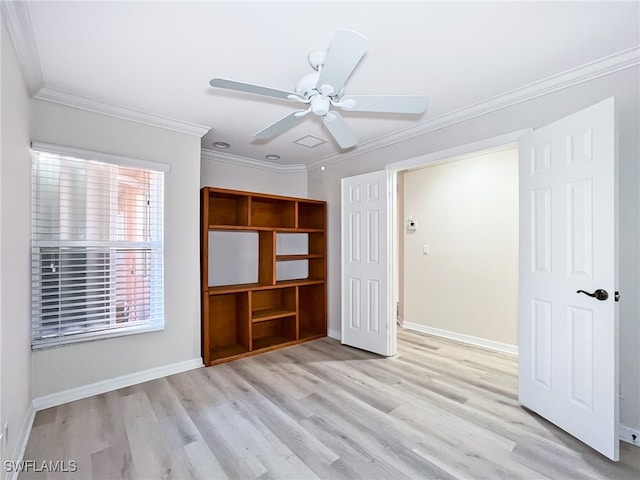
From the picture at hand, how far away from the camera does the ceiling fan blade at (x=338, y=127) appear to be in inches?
80.0

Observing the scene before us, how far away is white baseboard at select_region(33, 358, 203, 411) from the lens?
92.6 inches

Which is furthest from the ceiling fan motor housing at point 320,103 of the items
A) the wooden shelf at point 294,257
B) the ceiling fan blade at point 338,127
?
the wooden shelf at point 294,257

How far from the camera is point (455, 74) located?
2.21 meters

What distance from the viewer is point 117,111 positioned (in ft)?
8.64

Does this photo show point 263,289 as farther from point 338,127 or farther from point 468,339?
point 468,339

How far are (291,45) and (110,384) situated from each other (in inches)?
116

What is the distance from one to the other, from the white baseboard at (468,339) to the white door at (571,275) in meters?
1.32

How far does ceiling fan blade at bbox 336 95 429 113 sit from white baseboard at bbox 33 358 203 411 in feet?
8.98

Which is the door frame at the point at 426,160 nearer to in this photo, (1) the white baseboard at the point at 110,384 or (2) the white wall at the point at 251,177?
(2) the white wall at the point at 251,177

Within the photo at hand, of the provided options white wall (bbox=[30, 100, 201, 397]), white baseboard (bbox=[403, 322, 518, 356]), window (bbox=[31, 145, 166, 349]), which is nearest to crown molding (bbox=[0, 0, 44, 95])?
white wall (bbox=[30, 100, 201, 397])

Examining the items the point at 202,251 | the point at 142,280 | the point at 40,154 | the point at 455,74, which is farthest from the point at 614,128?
the point at 40,154

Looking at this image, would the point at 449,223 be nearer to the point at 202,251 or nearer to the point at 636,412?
the point at 636,412

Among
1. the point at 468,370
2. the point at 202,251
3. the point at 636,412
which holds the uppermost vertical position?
the point at 202,251

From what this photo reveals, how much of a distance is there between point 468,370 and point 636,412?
1.22m
